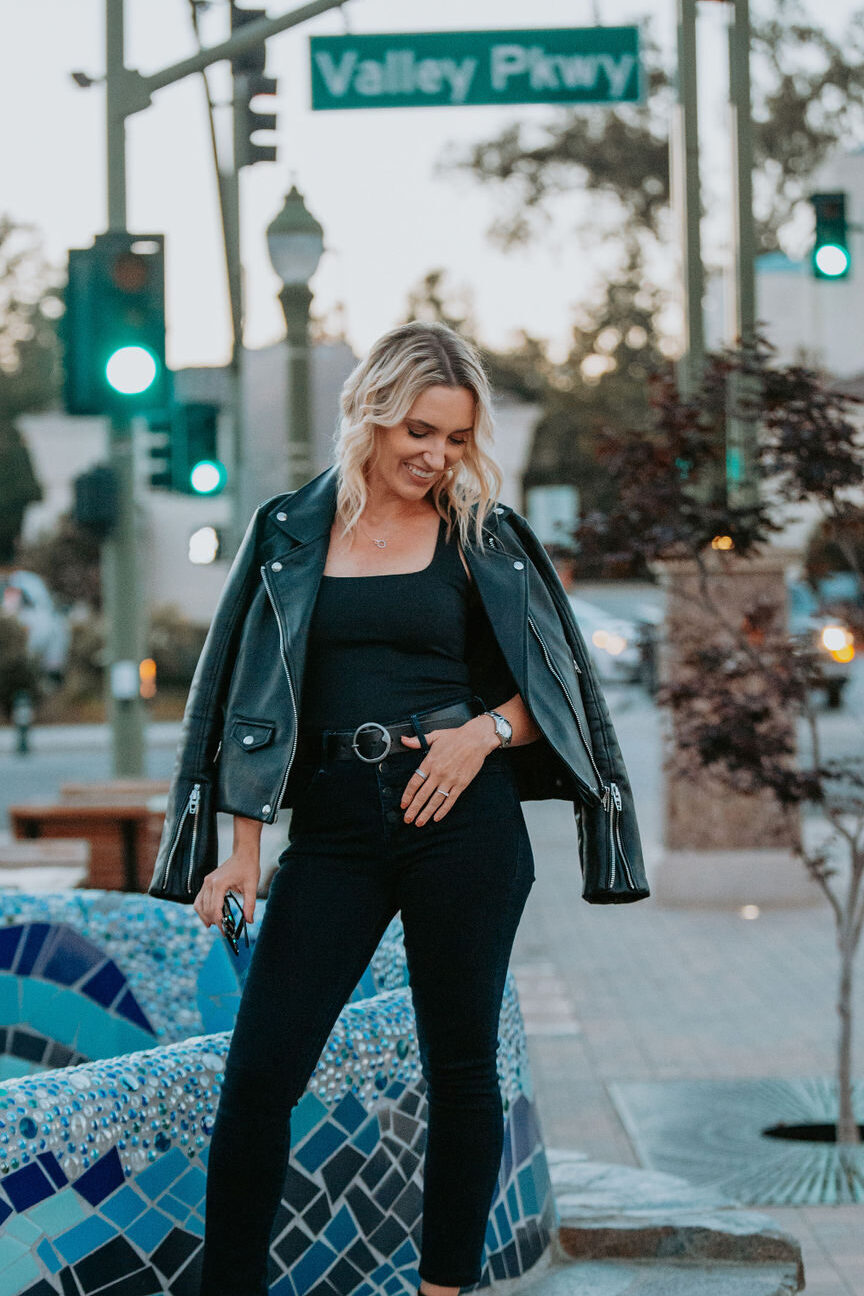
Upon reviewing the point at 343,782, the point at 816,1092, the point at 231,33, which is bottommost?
the point at 816,1092

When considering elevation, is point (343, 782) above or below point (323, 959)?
above

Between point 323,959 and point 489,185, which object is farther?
point 489,185

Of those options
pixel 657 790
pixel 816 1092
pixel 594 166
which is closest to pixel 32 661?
pixel 657 790

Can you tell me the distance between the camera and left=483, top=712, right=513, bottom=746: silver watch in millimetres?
2982

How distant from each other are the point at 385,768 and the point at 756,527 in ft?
10.5

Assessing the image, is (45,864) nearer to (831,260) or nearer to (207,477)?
(207,477)

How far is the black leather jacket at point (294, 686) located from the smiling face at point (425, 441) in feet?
0.48

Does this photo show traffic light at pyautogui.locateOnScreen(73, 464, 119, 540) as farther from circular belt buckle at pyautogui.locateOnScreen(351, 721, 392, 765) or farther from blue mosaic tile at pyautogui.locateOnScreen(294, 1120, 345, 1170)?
circular belt buckle at pyautogui.locateOnScreen(351, 721, 392, 765)

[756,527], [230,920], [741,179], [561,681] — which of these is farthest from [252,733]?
[741,179]

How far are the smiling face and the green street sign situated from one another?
5875mm

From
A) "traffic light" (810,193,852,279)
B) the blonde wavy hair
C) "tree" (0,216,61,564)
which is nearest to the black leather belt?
the blonde wavy hair

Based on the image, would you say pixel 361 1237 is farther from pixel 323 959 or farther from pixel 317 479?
pixel 317 479

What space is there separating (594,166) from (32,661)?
17.0 m

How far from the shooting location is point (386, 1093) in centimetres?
354
